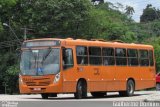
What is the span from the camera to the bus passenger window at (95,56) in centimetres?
2800

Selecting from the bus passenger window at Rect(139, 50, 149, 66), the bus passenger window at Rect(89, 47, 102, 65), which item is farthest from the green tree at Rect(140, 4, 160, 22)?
the bus passenger window at Rect(89, 47, 102, 65)

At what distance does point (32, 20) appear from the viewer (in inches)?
2852

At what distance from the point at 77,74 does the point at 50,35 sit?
45788 millimetres

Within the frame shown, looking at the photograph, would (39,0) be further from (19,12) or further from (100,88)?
(100,88)

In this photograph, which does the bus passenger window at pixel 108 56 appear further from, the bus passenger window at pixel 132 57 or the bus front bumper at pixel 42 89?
the bus front bumper at pixel 42 89

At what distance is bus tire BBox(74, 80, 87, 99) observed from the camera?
1055 inches

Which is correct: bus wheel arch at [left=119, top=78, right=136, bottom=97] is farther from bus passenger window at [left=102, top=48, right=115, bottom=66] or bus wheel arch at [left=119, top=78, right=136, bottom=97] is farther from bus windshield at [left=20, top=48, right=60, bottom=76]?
bus windshield at [left=20, top=48, right=60, bottom=76]

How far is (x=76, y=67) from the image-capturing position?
87.9 feet

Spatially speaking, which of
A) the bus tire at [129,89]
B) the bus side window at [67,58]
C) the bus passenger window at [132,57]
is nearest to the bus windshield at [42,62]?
the bus side window at [67,58]

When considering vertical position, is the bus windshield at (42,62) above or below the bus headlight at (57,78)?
above

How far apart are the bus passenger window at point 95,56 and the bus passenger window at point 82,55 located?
0.42 meters

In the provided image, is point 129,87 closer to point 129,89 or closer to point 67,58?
point 129,89

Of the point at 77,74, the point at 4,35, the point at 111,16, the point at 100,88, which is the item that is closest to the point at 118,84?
the point at 100,88

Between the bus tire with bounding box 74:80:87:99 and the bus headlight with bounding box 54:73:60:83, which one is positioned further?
the bus tire with bounding box 74:80:87:99
